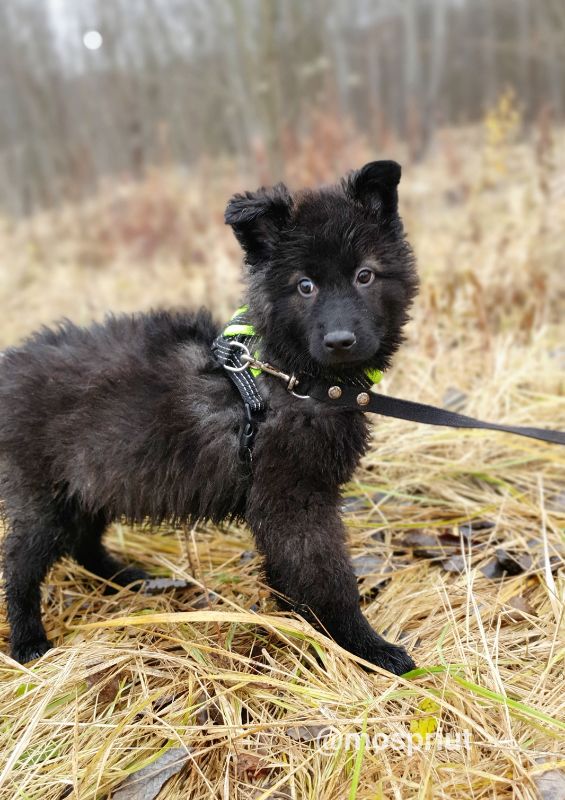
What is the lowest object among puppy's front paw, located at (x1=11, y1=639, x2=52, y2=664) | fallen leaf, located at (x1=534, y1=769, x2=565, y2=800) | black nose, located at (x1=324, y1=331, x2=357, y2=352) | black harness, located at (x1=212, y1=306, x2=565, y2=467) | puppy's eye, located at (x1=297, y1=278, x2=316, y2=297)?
puppy's front paw, located at (x1=11, y1=639, x2=52, y2=664)

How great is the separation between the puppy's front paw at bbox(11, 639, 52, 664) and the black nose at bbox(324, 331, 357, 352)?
1.86 m

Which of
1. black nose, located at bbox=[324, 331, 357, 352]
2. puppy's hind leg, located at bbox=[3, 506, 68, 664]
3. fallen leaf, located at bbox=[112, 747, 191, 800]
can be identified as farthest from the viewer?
puppy's hind leg, located at bbox=[3, 506, 68, 664]

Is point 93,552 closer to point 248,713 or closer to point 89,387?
point 89,387

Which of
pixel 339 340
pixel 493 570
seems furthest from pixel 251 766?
pixel 493 570

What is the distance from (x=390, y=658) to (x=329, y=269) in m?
1.54

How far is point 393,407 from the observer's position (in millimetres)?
2803

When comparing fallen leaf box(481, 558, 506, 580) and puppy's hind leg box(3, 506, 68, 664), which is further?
fallen leaf box(481, 558, 506, 580)

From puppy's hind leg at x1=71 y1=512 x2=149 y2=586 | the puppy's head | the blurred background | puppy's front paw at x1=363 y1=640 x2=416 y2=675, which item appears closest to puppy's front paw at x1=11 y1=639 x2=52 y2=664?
puppy's hind leg at x1=71 y1=512 x2=149 y2=586

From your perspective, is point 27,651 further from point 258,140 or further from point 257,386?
point 258,140

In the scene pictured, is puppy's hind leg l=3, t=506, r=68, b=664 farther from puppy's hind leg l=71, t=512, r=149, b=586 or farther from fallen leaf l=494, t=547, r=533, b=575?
fallen leaf l=494, t=547, r=533, b=575

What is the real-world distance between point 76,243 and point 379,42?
43.6ft

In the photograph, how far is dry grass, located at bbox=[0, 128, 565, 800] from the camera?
2.16 m

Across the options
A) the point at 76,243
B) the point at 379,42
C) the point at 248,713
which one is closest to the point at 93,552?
the point at 248,713

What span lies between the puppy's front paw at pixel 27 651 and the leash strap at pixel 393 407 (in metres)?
1.65
